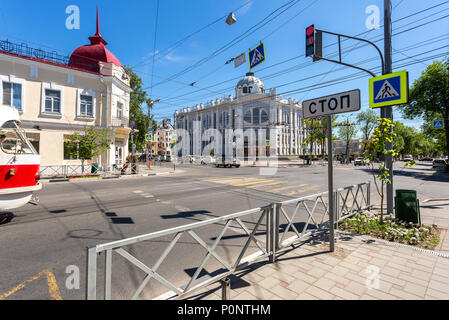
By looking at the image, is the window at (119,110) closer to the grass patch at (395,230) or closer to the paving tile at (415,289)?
the grass patch at (395,230)

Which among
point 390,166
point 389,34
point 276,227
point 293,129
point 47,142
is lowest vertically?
point 276,227

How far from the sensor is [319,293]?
2773 mm

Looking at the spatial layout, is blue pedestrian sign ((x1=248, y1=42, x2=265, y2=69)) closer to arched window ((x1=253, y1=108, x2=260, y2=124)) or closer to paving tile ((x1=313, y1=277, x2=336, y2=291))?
paving tile ((x1=313, y1=277, x2=336, y2=291))

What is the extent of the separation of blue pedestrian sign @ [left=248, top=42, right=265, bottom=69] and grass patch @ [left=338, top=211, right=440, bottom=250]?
7.66 m

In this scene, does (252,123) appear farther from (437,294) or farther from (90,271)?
(90,271)

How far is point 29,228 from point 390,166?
1019cm

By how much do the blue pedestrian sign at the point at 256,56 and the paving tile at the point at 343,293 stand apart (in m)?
9.37

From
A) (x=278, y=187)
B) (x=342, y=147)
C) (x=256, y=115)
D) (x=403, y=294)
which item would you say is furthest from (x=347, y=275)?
(x=342, y=147)

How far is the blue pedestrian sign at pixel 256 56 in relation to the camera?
9716 millimetres

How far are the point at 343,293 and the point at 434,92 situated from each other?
34.3 meters

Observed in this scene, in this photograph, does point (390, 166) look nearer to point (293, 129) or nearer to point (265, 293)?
point (265, 293)

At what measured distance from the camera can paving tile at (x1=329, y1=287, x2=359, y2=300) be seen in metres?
2.69

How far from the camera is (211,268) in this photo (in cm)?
356
